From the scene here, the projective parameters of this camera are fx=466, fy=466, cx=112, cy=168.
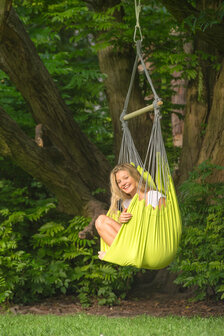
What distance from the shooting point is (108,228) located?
3297mm

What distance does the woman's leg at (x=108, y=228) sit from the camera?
3.29 m

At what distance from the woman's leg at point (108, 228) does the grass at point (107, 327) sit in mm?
657

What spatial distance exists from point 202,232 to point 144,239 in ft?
5.10

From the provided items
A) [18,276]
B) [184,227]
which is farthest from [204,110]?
[18,276]

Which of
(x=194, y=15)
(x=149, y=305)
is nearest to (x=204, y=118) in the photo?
(x=194, y=15)

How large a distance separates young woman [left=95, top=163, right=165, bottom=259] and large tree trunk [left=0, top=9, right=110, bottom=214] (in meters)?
1.23

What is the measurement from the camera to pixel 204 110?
5414mm

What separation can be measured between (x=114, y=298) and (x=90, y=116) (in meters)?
2.44

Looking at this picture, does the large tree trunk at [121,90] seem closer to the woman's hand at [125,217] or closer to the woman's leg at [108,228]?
the woman's leg at [108,228]

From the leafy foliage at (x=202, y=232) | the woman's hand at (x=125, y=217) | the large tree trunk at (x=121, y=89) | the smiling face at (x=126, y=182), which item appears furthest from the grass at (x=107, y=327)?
the large tree trunk at (x=121, y=89)

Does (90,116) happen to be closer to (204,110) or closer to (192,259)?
(204,110)

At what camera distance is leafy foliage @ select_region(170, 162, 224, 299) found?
427 centimetres

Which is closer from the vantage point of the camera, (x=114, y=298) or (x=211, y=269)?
(x=211, y=269)

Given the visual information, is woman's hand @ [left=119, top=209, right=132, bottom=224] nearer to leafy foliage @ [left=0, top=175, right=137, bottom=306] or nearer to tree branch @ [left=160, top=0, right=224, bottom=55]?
tree branch @ [left=160, top=0, right=224, bottom=55]
